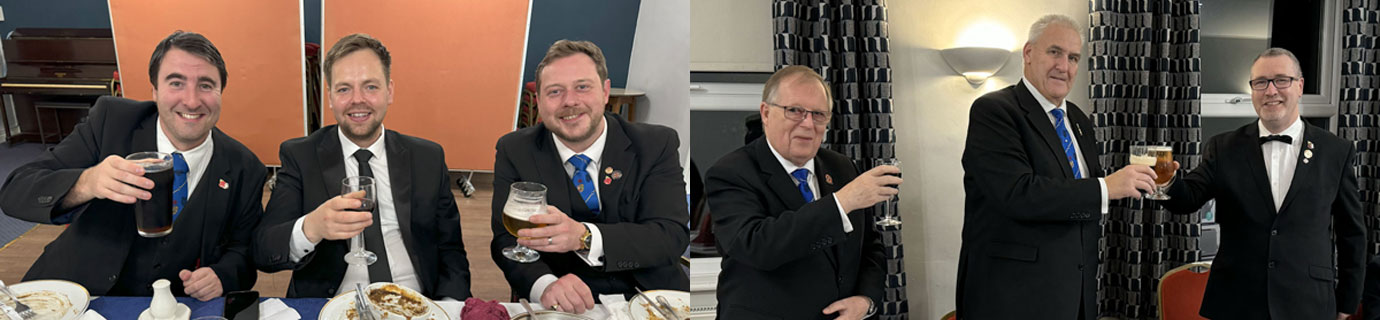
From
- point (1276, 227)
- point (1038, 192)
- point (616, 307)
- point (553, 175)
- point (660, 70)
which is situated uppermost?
point (660, 70)

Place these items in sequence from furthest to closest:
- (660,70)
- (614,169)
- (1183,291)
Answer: (1183,291)
(660,70)
(614,169)

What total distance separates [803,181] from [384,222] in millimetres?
1033

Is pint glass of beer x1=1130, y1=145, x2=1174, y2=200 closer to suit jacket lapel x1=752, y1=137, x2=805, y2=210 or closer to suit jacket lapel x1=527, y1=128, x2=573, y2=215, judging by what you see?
suit jacket lapel x1=752, y1=137, x2=805, y2=210

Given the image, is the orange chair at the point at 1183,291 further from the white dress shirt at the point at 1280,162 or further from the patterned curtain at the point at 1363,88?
the patterned curtain at the point at 1363,88

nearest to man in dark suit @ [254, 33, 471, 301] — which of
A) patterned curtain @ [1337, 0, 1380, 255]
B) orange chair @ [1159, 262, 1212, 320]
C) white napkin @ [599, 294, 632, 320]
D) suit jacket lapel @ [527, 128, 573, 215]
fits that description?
suit jacket lapel @ [527, 128, 573, 215]

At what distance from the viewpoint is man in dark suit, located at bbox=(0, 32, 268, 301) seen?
1.79 meters

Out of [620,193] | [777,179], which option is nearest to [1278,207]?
[777,179]

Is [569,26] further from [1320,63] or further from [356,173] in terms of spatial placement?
[1320,63]

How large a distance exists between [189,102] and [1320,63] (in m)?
4.73

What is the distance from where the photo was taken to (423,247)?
1972 millimetres

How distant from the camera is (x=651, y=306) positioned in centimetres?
149

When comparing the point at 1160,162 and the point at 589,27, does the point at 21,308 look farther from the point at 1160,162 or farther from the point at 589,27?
the point at 1160,162

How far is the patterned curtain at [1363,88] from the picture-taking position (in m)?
3.72

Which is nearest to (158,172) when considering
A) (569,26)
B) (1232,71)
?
(569,26)
